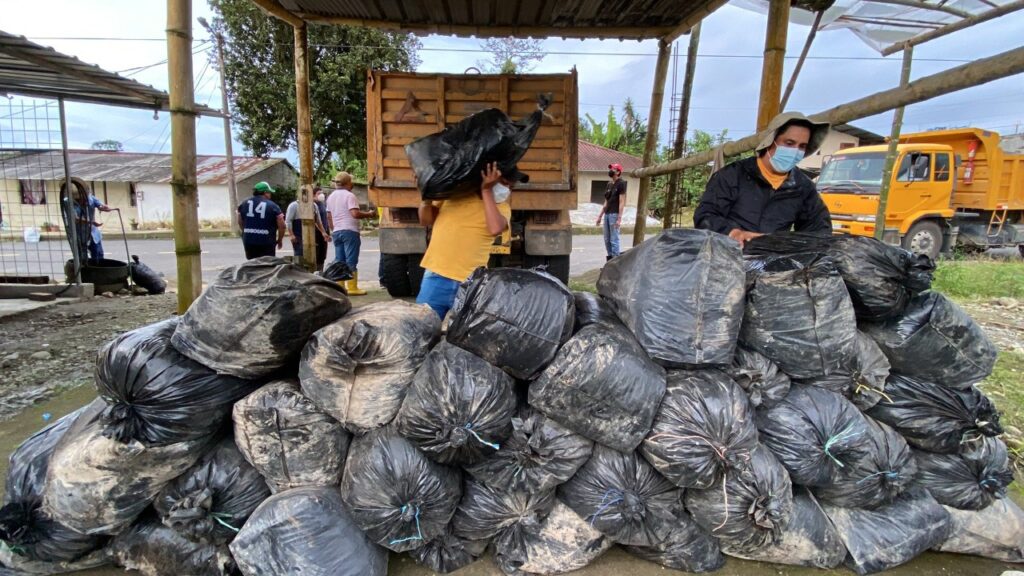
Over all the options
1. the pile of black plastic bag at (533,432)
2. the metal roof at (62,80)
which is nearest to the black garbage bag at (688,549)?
the pile of black plastic bag at (533,432)

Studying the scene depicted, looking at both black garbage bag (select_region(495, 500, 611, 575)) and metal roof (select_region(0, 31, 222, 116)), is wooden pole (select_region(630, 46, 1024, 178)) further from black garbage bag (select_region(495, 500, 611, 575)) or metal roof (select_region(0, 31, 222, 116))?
metal roof (select_region(0, 31, 222, 116))

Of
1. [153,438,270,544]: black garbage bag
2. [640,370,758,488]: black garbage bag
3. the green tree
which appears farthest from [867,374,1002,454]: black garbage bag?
the green tree

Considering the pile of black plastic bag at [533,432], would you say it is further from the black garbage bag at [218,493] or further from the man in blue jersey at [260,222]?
the man in blue jersey at [260,222]

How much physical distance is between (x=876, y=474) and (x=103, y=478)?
2659mm

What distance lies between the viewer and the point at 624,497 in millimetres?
1606

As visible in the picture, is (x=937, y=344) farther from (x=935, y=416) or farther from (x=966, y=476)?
(x=966, y=476)

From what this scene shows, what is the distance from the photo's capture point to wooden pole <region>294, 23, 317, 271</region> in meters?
4.95

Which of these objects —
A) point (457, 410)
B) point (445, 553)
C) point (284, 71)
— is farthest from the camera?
point (284, 71)

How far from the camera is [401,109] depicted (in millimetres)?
4770

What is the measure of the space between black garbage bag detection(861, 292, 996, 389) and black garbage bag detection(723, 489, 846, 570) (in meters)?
0.68

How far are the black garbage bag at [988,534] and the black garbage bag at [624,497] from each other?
1133 millimetres

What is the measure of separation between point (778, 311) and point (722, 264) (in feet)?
0.91

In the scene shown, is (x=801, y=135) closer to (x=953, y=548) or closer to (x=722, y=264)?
(x=722, y=264)

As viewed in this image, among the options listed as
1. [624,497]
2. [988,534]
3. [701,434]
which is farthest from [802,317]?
[988,534]
